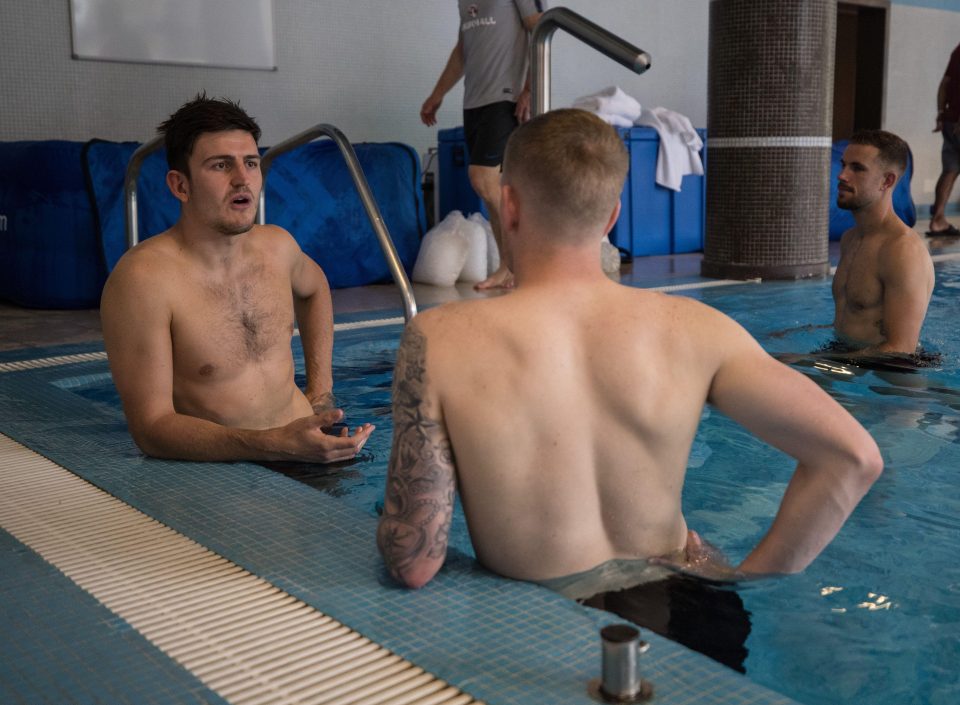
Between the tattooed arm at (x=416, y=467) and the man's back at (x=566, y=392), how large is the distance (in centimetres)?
2

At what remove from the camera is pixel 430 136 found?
33.9 ft

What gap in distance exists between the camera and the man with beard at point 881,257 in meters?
4.24

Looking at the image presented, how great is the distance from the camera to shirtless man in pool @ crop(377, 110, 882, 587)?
5.67ft

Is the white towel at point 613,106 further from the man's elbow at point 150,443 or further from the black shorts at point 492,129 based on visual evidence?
the man's elbow at point 150,443

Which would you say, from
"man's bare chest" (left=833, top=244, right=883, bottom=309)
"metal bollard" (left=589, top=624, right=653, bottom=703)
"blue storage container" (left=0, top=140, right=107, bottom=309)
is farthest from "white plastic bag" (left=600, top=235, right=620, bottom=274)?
"metal bollard" (left=589, top=624, right=653, bottom=703)

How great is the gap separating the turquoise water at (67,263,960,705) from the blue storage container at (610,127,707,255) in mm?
3945

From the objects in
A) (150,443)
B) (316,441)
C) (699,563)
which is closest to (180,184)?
(150,443)

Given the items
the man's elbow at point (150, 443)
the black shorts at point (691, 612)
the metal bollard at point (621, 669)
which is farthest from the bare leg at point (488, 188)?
the metal bollard at point (621, 669)

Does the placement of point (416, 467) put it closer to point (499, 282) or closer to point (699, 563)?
point (699, 563)

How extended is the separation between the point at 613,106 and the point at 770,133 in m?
2.07

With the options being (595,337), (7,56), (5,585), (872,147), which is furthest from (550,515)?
(7,56)

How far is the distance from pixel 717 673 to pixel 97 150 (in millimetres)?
5779

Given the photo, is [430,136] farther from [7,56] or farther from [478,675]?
[478,675]

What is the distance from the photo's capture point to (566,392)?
1.77 meters
